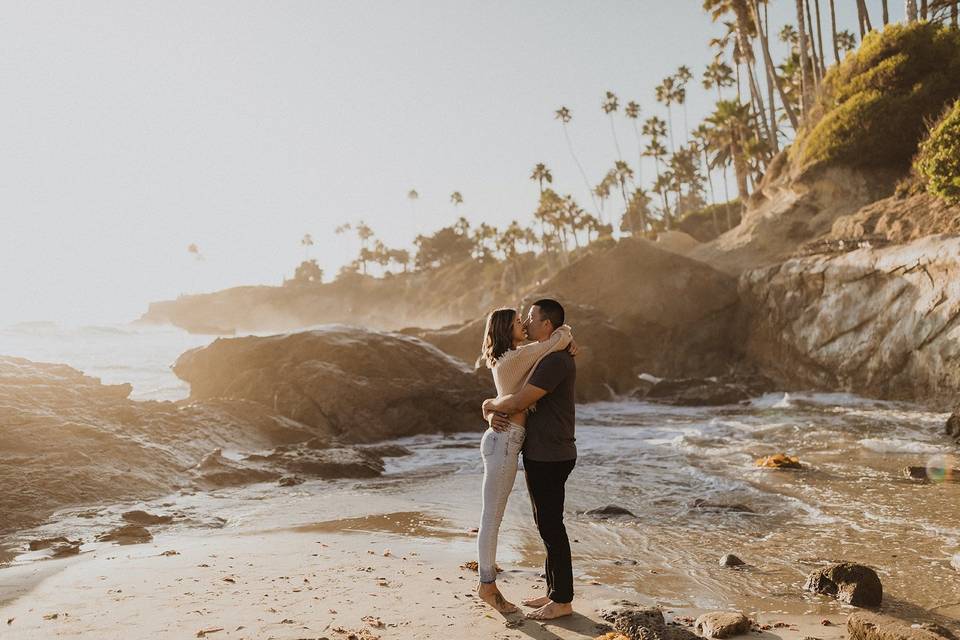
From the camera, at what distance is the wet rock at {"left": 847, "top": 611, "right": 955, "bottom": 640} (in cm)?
385

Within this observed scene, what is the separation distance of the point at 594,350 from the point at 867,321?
462 inches

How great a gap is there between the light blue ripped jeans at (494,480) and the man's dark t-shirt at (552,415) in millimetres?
112

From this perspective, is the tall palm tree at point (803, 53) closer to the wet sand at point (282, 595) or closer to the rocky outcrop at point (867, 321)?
the rocky outcrop at point (867, 321)

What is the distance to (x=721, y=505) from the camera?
345 inches

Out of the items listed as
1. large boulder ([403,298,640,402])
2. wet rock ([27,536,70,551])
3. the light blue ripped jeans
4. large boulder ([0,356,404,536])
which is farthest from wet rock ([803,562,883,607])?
large boulder ([403,298,640,402])

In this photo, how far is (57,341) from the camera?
64.5m

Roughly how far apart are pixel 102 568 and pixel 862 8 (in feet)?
155

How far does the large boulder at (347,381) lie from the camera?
57.9 feet

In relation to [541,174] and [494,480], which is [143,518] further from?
[541,174]

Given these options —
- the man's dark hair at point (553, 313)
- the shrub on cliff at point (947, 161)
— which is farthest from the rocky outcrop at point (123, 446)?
the shrub on cliff at point (947, 161)

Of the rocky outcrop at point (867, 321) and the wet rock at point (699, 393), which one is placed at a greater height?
the rocky outcrop at point (867, 321)

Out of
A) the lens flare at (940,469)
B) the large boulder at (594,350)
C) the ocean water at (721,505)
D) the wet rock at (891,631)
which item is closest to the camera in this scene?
the wet rock at (891,631)

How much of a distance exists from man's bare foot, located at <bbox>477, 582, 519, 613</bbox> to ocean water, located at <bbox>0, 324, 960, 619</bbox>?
1.24m

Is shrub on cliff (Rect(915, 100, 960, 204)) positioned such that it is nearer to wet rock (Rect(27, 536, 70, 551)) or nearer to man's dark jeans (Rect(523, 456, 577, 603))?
man's dark jeans (Rect(523, 456, 577, 603))
